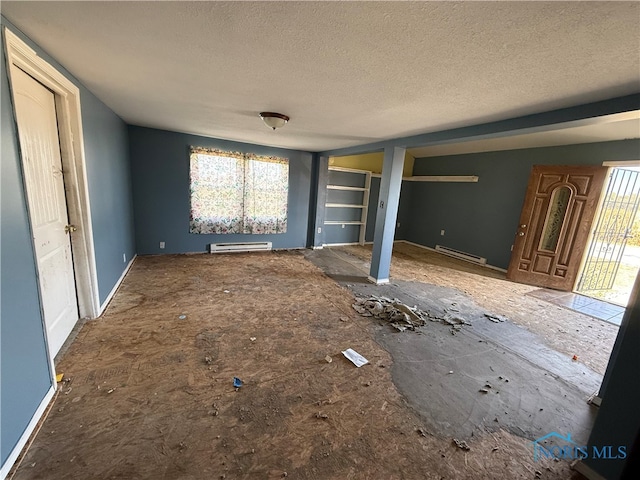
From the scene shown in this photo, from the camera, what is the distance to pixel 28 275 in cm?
147

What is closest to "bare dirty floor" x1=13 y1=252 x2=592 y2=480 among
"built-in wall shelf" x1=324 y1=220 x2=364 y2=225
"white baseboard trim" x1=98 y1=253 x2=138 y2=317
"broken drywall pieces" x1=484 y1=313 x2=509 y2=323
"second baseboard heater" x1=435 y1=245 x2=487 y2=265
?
"white baseboard trim" x1=98 y1=253 x2=138 y2=317

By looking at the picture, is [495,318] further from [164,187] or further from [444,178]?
[164,187]

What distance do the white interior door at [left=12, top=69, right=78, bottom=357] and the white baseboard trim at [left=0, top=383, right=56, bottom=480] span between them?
261 millimetres

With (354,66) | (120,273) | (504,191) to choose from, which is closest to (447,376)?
(354,66)

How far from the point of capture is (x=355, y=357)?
7.60 ft

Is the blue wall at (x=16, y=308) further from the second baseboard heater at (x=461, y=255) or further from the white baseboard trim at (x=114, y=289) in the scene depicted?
the second baseboard heater at (x=461, y=255)

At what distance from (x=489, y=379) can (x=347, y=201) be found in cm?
499

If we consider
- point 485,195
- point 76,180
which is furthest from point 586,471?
A: point 485,195

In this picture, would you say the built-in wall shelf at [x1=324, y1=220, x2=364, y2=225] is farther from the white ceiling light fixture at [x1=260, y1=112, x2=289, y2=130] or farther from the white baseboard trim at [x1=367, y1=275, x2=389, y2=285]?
the white ceiling light fixture at [x1=260, y1=112, x2=289, y2=130]

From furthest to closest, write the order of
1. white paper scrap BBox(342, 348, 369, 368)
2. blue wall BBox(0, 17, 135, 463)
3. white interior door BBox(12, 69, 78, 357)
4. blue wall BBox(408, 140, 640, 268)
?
1. blue wall BBox(408, 140, 640, 268)
2. white paper scrap BBox(342, 348, 369, 368)
3. white interior door BBox(12, 69, 78, 357)
4. blue wall BBox(0, 17, 135, 463)

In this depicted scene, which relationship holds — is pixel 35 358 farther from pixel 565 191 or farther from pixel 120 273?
pixel 565 191

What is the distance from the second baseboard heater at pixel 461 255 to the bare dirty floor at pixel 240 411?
4021 millimetres

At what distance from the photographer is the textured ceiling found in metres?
1.17

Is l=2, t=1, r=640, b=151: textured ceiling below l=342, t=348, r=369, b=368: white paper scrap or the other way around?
the other way around
